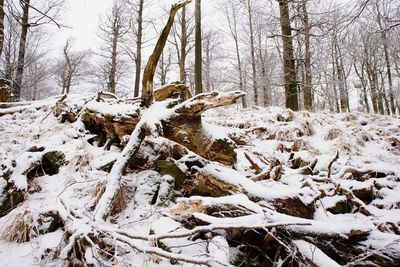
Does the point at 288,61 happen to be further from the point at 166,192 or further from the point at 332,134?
the point at 166,192

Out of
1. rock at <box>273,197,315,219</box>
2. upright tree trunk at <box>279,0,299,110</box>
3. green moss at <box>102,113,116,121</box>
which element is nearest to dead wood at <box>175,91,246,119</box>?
green moss at <box>102,113,116,121</box>

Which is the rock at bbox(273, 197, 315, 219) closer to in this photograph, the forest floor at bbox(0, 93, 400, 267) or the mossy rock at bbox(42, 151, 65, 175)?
the forest floor at bbox(0, 93, 400, 267)

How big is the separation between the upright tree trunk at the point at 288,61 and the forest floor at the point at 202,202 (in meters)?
2.93

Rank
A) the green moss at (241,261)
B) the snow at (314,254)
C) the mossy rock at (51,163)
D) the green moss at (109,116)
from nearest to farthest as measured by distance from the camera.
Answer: the snow at (314,254) < the green moss at (241,261) < the mossy rock at (51,163) < the green moss at (109,116)

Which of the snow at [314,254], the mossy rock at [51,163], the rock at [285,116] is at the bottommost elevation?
the snow at [314,254]

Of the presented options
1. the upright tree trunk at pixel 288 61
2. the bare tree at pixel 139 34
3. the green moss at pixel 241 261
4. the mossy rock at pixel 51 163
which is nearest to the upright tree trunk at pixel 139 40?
the bare tree at pixel 139 34

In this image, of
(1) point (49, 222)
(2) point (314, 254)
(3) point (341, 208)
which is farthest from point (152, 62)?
(3) point (341, 208)

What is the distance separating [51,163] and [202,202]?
2128mm

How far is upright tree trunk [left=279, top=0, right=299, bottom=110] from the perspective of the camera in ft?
22.6

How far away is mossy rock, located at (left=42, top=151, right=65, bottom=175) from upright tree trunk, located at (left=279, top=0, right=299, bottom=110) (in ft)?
19.7

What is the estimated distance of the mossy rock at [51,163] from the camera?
9.97 feet

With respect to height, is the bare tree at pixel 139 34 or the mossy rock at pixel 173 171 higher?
the bare tree at pixel 139 34

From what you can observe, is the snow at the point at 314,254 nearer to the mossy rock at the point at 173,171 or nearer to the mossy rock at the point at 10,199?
the mossy rock at the point at 173,171

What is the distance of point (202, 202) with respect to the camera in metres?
2.14
